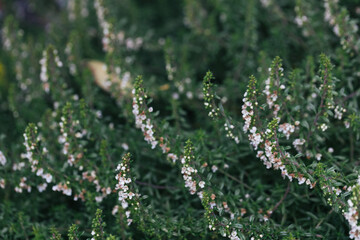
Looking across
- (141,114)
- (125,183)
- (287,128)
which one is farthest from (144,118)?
(287,128)

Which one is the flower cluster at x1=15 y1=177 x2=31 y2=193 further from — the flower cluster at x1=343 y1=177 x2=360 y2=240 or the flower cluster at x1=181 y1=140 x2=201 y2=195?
the flower cluster at x1=343 y1=177 x2=360 y2=240

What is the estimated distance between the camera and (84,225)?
11.9ft

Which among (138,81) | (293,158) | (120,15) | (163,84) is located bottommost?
(293,158)

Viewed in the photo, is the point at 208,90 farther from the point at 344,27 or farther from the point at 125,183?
the point at 344,27

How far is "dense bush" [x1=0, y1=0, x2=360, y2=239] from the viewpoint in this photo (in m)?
3.09

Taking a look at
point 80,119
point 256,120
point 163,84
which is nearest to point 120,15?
point 163,84

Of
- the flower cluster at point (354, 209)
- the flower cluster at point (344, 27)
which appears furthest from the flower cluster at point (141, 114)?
the flower cluster at point (344, 27)

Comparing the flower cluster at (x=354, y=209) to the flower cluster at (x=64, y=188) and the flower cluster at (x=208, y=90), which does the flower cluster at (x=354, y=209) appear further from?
the flower cluster at (x=64, y=188)

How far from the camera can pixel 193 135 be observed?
3656mm

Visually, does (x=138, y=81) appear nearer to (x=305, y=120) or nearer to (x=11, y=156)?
(x=305, y=120)

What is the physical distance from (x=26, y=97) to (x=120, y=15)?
160cm

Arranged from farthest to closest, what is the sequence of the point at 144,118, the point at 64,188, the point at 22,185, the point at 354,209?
the point at 22,185
the point at 64,188
the point at 144,118
the point at 354,209

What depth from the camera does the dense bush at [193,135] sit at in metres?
3.09

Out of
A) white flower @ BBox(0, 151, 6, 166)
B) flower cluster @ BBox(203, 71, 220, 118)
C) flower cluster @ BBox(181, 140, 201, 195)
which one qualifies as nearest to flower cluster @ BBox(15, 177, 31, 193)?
white flower @ BBox(0, 151, 6, 166)
